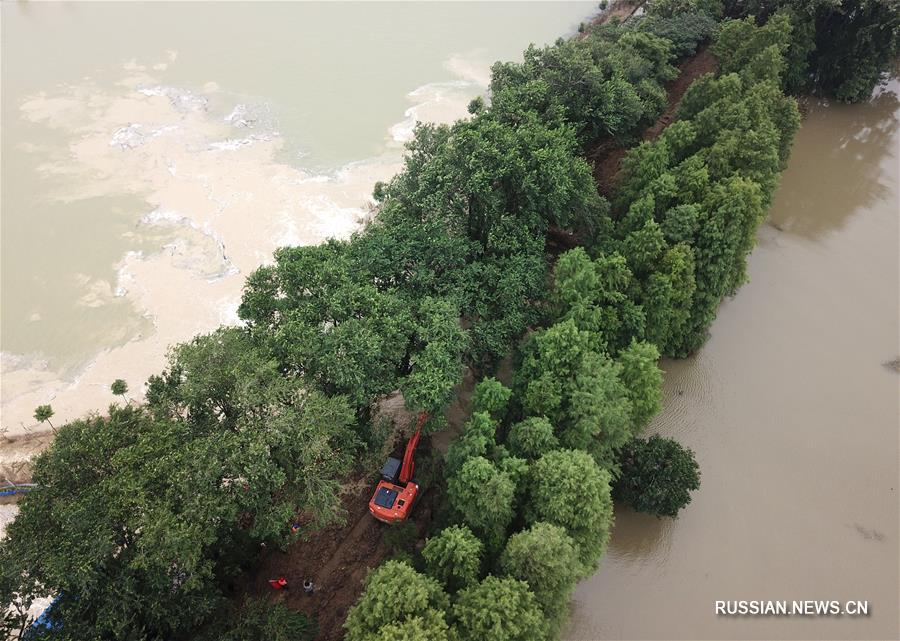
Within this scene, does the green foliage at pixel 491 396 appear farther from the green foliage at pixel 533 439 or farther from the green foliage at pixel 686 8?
the green foliage at pixel 686 8

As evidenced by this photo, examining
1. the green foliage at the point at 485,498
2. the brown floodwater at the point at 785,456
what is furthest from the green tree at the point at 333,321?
the brown floodwater at the point at 785,456

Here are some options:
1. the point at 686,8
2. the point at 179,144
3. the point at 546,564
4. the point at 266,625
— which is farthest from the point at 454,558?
the point at 686,8

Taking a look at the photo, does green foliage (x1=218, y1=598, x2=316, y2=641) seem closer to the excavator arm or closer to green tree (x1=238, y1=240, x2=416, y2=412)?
the excavator arm

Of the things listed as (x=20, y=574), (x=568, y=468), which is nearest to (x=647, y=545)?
(x=568, y=468)

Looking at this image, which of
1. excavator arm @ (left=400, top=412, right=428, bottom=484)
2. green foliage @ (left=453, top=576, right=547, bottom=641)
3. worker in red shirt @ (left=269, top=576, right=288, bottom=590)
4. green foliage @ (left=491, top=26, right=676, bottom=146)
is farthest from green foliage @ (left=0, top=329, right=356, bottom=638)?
green foliage @ (left=491, top=26, right=676, bottom=146)

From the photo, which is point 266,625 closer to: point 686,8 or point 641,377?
point 641,377
